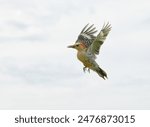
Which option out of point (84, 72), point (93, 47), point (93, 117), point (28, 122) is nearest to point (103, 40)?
point (93, 47)

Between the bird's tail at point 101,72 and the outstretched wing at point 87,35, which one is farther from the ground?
the outstretched wing at point 87,35

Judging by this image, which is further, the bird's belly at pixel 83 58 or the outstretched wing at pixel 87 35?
the outstretched wing at pixel 87 35

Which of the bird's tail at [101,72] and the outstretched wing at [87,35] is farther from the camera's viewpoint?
the outstretched wing at [87,35]

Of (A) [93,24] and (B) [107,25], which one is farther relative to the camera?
(A) [93,24]

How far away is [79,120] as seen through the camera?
1333cm

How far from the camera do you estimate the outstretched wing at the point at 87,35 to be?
1380 centimetres

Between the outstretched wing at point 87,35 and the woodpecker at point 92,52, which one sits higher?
the outstretched wing at point 87,35

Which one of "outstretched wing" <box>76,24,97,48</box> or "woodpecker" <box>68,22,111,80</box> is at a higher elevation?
"outstretched wing" <box>76,24,97,48</box>

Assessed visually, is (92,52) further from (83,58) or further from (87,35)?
(87,35)

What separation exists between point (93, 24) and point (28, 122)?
13.6 feet

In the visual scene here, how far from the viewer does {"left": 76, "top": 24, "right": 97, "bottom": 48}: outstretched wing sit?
45.3 feet

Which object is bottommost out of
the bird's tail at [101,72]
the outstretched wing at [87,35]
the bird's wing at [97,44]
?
the bird's tail at [101,72]

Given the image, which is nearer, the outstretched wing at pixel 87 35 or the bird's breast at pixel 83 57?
the bird's breast at pixel 83 57

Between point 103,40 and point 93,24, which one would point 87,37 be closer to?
point 93,24
